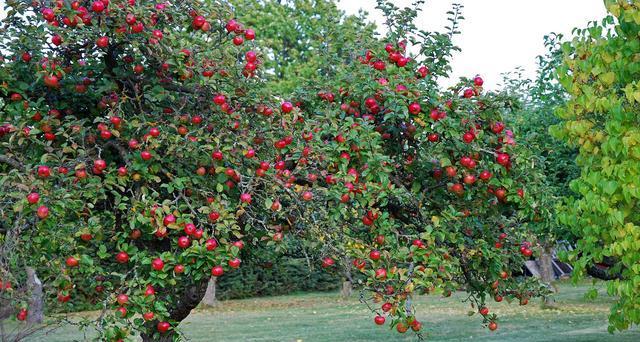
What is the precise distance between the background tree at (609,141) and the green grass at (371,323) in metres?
6.75

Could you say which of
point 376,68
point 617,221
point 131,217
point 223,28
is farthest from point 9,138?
point 617,221

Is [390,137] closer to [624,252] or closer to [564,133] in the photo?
[564,133]

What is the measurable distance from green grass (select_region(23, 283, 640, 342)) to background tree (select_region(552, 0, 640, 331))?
6.75 metres

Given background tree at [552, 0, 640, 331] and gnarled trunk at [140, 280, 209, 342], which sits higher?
background tree at [552, 0, 640, 331]

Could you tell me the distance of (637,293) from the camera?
6047 mm

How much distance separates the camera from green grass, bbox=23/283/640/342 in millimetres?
14203

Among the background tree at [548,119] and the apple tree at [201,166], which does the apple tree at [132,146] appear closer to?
the apple tree at [201,166]

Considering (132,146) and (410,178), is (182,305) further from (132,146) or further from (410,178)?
(410,178)

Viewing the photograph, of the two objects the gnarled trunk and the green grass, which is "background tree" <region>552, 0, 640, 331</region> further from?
the green grass

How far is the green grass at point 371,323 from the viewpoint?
1420cm

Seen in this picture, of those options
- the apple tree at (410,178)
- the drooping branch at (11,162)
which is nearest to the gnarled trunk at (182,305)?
the apple tree at (410,178)

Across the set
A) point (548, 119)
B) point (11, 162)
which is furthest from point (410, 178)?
point (548, 119)

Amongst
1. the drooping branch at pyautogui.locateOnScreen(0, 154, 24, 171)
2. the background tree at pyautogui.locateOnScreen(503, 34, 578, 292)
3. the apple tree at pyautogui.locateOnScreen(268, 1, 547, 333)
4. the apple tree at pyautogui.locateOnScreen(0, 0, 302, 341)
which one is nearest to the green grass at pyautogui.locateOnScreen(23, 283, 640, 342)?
the background tree at pyautogui.locateOnScreen(503, 34, 578, 292)

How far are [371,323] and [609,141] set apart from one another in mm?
11369
